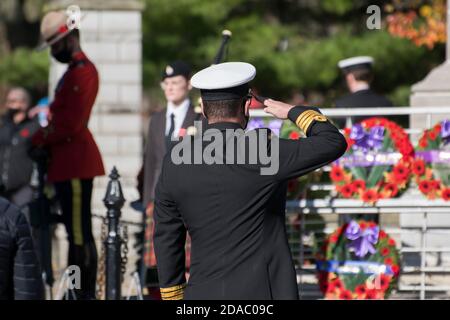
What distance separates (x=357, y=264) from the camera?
827cm

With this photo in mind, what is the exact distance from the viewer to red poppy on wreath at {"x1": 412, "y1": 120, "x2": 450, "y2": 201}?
8.20m

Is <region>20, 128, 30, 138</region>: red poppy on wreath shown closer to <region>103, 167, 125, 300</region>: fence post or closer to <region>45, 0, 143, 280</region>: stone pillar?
<region>45, 0, 143, 280</region>: stone pillar

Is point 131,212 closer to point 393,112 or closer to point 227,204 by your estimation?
point 393,112

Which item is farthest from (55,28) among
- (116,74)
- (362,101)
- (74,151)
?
(116,74)

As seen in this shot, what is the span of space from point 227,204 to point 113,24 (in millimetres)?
9217

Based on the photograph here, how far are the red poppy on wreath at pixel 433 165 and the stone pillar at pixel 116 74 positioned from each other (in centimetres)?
613

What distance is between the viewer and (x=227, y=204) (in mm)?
5059

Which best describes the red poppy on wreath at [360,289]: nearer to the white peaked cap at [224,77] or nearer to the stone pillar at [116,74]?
the white peaked cap at [224,77]

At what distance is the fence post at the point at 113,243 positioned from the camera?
8109mm

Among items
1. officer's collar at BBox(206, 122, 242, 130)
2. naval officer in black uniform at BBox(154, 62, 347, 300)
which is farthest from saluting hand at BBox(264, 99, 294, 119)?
officer's collar at BBox(206, 122, 242, 130)

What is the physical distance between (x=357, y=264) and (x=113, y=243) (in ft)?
5.68

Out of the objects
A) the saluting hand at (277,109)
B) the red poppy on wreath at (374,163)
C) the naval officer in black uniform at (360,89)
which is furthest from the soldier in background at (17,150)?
the saluting hand at (277,109)

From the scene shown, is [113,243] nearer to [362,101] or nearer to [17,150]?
[362,101]
